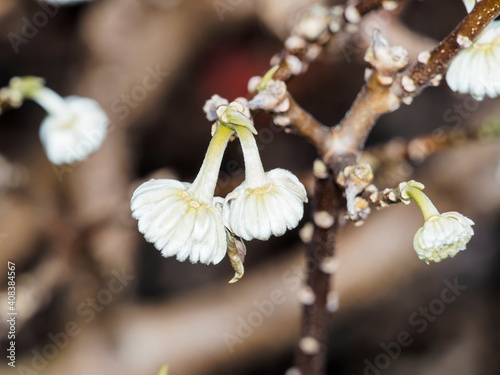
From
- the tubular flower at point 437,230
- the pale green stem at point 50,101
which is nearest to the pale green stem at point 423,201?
the tubular flower at point 437,230

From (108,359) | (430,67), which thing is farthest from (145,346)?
(430,67)

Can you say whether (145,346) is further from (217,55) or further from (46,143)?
(217,55)

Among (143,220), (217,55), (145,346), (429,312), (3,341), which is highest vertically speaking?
(143,220)

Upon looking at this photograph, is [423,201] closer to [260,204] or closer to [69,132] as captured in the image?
[260,204]

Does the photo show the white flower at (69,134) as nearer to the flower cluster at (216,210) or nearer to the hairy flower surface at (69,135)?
the hairy flower surface at (69,135)

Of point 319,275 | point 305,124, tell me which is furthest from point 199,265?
point 305,124
